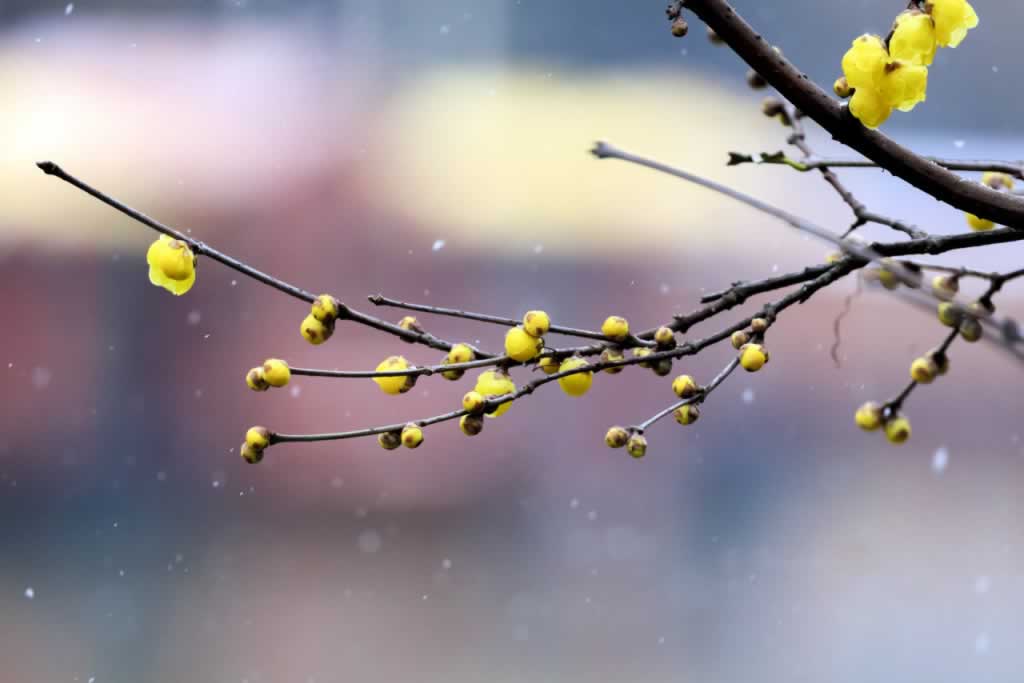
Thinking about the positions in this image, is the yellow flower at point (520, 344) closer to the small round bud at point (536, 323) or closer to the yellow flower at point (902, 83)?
the small round bud at point (536, 323)

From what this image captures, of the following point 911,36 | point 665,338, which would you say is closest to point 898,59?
point 911,36

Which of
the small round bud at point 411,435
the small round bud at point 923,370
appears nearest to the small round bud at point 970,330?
the small round bud at point 923,370

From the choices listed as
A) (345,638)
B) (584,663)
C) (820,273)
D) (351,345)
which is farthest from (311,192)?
(820,273)

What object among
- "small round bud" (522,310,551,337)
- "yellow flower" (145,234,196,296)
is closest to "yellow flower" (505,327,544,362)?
→ "small round bud" (522,310,551,337)

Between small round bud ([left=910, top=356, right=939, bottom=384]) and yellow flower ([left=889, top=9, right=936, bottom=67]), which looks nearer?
yellow flower ([left=889, top=9, right=936, bottom=67])

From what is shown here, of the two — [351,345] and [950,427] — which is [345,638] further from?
[950,427]

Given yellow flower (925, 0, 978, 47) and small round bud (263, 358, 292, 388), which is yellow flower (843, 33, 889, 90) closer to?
yellow flower (925, 0, 978, 47)
